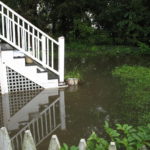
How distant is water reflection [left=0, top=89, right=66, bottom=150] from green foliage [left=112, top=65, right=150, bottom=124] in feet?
4.26

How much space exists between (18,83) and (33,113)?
1.51 meters

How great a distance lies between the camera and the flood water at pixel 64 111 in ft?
14.4

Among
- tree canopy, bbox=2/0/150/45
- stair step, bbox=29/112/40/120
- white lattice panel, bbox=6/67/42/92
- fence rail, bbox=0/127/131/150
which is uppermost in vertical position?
tree canopy, bbox=2/0/150/45

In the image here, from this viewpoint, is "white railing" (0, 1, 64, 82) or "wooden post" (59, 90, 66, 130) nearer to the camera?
"wooden post" (59, 90, 66, 130)

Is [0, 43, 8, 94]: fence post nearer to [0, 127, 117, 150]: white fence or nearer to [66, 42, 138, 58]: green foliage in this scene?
[0, 127, 117, 150]: white fence

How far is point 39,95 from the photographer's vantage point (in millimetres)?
6266

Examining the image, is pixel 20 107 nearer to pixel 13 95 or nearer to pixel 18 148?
pixel 13 95

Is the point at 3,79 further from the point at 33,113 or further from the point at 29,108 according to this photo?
the point at 33,113

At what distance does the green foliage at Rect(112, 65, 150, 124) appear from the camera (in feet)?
16.6

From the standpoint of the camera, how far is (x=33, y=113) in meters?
5.21

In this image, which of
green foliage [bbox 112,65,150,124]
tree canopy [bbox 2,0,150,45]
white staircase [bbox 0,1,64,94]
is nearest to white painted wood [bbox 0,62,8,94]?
white staircase [bbox 0,1,64,94]

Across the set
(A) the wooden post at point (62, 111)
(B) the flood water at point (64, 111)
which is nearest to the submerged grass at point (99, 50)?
(B) the flood water at point (64, 111)

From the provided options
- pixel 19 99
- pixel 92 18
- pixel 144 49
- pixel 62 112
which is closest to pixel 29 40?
pixel 19 99

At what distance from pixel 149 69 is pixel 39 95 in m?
3.78
